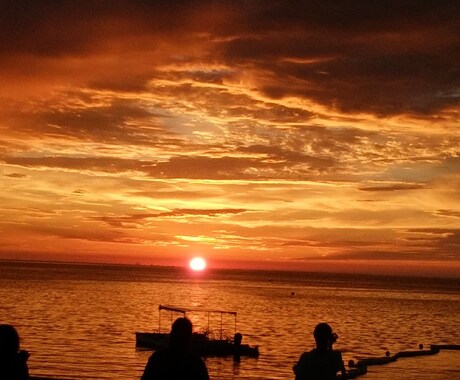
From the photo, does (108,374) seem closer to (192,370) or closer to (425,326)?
(192,370)

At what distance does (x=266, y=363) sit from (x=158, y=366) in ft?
145

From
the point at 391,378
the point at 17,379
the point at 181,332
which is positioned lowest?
the point at 391,378

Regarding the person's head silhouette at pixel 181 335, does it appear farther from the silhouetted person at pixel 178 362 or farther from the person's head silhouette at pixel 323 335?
the person's head silhouette at pixel 323 335

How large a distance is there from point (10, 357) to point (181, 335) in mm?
1792

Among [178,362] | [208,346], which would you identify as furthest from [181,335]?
[208,346]

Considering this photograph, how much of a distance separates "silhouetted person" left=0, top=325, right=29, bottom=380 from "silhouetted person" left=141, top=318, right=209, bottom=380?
1318 mm

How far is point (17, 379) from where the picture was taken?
7.72 metres

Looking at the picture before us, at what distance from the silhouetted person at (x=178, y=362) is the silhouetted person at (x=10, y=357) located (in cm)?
132

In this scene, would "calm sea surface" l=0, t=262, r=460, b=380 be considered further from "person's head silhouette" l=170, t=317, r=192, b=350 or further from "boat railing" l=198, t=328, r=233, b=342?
"person's head silhouette" l=170, t=317, r=192, b=350

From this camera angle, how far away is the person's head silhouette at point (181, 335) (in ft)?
25.2

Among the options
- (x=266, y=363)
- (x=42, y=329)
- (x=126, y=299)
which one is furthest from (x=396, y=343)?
(x=126, y=299)

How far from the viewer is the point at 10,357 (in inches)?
299

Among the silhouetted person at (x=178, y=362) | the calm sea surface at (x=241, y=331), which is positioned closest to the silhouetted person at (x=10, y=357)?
the silhouetted person at (x=178, y=362)

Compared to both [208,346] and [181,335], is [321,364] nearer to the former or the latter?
[181,335]
